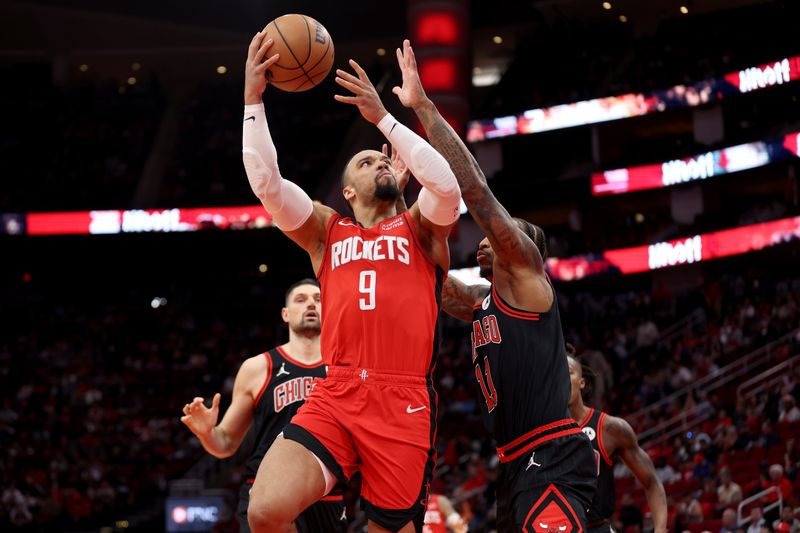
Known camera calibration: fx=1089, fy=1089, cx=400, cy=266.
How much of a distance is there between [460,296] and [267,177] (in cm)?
162

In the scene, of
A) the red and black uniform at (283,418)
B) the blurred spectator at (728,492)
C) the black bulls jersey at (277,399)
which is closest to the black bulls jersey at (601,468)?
the red and black uniform at (283,418)

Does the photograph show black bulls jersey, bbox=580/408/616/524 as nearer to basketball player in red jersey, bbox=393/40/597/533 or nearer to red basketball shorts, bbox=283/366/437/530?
basketball player in red jersey, bbox=393/40/597/533

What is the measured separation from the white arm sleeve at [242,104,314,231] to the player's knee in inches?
58.2

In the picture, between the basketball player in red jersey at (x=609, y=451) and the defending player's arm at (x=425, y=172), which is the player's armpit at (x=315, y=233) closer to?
the defending player's arm at (x=425, y=172)

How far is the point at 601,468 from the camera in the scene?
766cm

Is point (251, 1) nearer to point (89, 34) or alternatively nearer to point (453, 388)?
point (89, 34)

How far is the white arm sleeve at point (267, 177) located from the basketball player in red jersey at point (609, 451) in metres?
2.74

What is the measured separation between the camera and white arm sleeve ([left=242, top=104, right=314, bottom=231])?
548 centimetres

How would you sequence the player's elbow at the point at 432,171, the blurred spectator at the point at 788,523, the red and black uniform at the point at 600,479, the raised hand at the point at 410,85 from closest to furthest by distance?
1. the player's elbow at the point at 432,171
2. the raised hand at the point at 410,85
3. the red and black uniform at the point at 600,479
4. the blurred spectator at the point at 788,523

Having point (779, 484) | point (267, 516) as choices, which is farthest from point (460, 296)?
point (779, 484)

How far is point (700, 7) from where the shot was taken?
29844 mm

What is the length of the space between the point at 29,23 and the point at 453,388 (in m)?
19.3

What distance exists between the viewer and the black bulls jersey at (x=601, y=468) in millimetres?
7512

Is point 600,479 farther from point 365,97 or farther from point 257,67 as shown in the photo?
point 257,67
